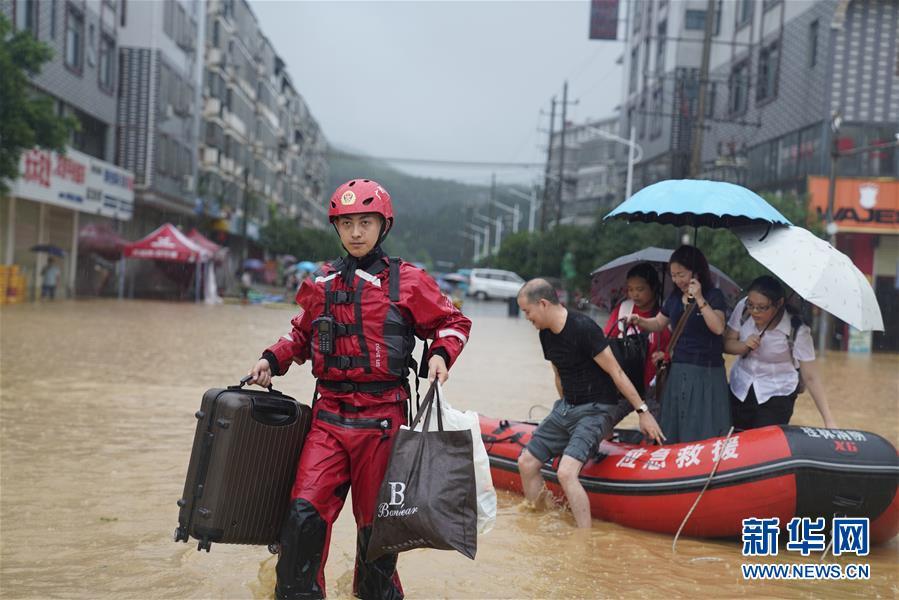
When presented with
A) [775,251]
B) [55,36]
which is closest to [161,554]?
[775,251]

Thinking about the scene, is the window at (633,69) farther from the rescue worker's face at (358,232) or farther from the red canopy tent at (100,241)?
the rescue worker's face at (358,232)

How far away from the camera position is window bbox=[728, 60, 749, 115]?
119 feet

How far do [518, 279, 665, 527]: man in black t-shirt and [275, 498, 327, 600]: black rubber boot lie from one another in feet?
8.17

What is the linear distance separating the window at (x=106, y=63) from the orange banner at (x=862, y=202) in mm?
25302

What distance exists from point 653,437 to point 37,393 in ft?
25.1

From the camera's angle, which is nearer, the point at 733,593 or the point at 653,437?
the point at 733,593

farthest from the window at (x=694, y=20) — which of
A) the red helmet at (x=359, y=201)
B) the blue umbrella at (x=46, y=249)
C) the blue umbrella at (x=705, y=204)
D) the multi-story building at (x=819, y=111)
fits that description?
the red helmet at (x=359, y=201)

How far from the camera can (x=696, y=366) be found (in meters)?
6.99

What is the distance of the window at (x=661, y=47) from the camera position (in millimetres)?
47812

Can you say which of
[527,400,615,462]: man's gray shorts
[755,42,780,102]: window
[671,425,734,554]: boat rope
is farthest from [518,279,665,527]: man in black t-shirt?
[755,42,780,102]: window

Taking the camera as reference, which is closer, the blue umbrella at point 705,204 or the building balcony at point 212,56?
the blue umbrella at point 705,204

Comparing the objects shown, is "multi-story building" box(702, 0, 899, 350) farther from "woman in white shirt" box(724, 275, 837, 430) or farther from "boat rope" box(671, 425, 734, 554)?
"boat rope" box(671, 425, 734, 554)

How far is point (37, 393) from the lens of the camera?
11445 millimetres

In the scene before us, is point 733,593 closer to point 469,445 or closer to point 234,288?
point 469,445
